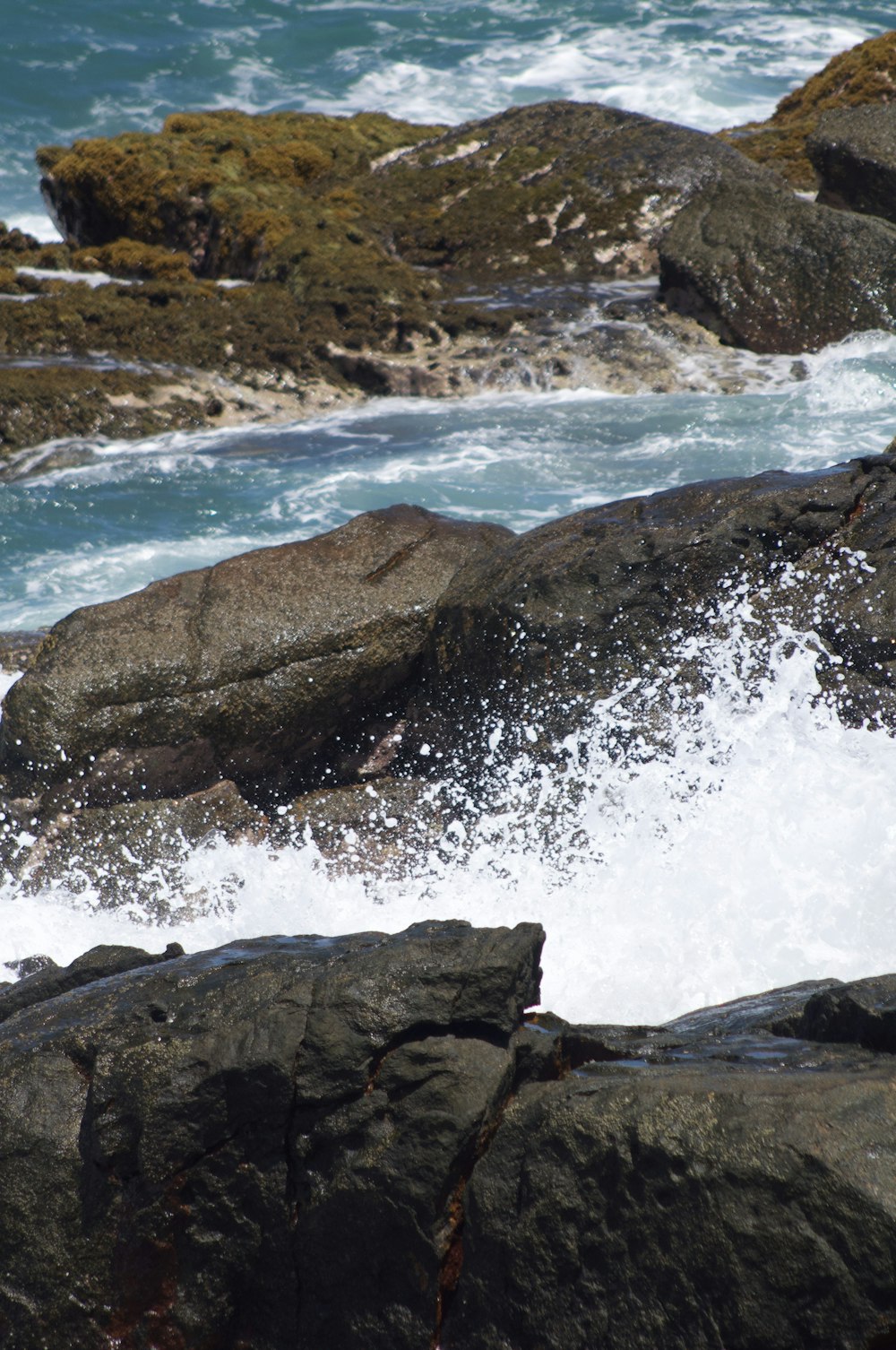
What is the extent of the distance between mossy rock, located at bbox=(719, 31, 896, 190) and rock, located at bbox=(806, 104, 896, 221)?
2.38 metres

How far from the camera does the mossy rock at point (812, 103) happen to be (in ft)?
54.7

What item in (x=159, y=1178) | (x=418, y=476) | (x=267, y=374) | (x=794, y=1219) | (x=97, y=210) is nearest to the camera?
(x=794, y=1219)

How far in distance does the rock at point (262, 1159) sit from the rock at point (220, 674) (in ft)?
9.25

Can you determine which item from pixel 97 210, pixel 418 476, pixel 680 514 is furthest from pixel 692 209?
pixel 680 514

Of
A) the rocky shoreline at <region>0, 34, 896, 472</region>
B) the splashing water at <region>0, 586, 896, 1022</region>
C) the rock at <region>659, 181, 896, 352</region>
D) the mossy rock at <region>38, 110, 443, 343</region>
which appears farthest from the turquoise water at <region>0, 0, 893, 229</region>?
the splashing water at <region>0, 586, 896, 1022</region>

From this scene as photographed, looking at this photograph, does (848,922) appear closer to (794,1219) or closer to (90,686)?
(794,1219)

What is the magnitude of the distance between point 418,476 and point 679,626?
18.1ft

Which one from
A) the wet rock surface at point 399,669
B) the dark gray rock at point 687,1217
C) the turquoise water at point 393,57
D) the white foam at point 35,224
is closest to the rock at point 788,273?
the wet rock surface at point 399,669

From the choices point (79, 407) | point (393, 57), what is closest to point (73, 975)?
point (79, 407)

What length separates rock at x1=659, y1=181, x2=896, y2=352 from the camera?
11609 mm

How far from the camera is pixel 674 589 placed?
5266mm

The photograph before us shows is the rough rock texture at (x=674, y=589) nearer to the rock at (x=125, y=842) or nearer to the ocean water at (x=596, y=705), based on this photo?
the ocean water at (x=596, y=705)

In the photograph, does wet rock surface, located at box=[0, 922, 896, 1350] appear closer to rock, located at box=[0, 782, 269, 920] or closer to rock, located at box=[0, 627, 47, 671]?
rock, located at box=[0, 782, 269, 920]

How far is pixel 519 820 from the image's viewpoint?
17.2 ft
